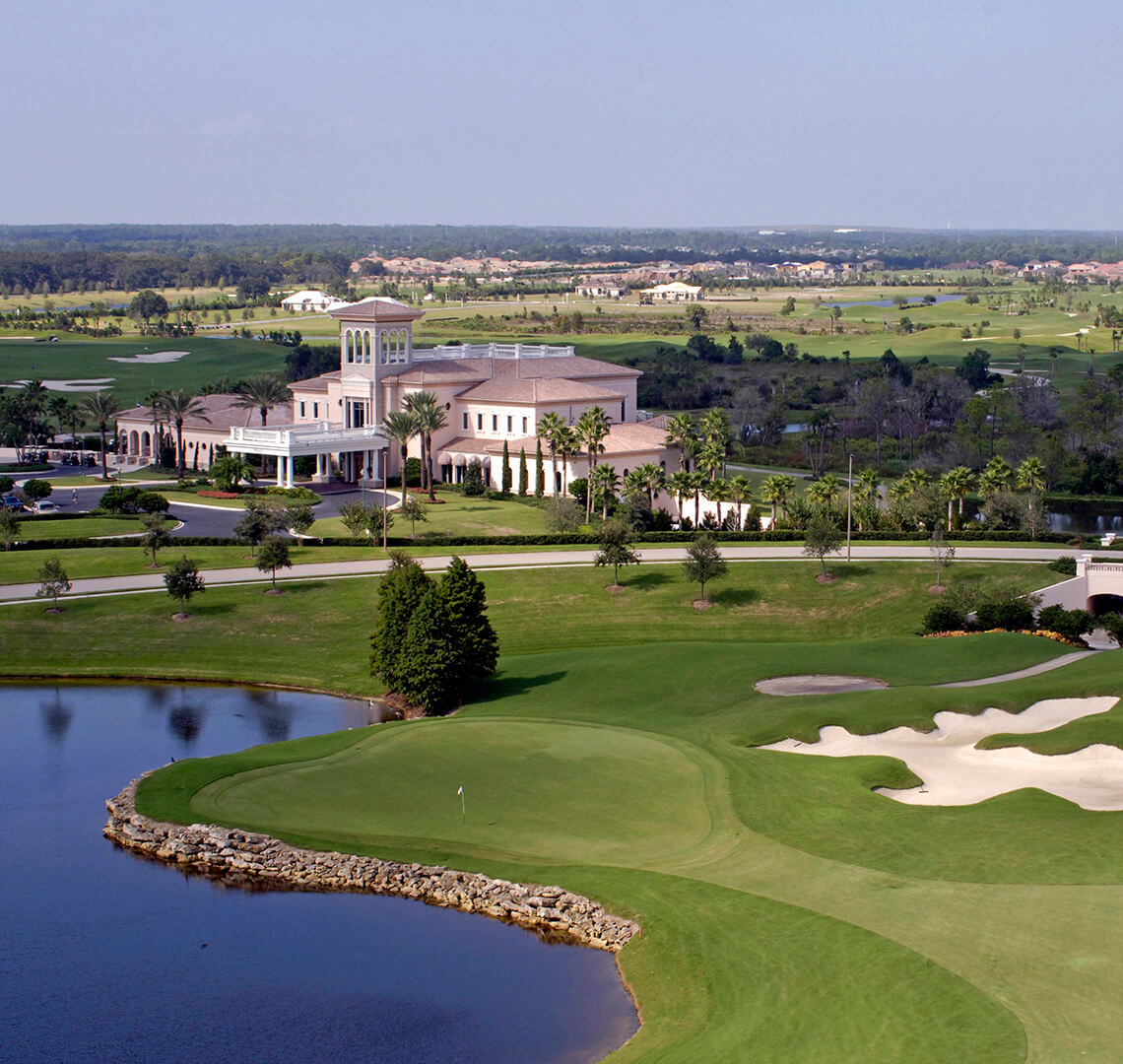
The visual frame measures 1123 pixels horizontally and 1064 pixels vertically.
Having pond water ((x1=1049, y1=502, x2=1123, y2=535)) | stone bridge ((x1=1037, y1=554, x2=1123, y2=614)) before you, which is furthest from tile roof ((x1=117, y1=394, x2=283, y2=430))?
stone bridge ((x1=1037, y1=554, x2=1123, y2=614))

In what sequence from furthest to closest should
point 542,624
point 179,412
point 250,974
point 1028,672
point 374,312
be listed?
point 179,412
point 374,312
point 542,624
point 1028,672
point 250,974

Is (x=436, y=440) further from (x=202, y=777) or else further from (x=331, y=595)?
(x=202, y=777)

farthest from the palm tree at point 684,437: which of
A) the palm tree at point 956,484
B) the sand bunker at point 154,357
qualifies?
the sand bunker at point 154,357

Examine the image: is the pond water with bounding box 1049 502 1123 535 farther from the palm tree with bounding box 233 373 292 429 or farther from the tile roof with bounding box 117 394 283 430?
the tile roof with bounding box 117 394 283 430

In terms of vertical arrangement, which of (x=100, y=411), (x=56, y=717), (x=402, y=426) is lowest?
(x=56, y=717)

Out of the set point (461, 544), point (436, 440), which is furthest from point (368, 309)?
point (461, 544)

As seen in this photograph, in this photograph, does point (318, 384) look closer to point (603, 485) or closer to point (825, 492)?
point (603, 485)

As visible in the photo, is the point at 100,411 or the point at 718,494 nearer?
the point at 718,494

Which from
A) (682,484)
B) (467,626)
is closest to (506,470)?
(682,484)

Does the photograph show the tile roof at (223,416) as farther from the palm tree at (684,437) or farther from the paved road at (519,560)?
the paved road at (519,560)
